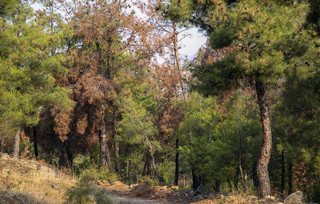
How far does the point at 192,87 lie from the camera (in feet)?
37.9

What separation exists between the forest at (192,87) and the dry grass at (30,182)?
212 inches

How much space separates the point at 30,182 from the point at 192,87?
655cm

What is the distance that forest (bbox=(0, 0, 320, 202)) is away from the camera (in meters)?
10.1

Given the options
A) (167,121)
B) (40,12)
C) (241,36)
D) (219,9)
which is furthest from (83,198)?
(40,12)

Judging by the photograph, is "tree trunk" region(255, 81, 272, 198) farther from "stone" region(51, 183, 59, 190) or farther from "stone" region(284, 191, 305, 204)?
"stone" region(51, 183, 59, 190)

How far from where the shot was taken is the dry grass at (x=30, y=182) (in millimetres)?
7336

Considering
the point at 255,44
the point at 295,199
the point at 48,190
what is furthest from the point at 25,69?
the point at 295,199

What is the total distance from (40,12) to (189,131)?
15.5 metres

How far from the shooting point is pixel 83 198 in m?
7.53

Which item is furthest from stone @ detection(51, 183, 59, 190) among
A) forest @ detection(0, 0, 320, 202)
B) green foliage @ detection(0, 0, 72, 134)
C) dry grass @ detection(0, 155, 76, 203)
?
green foliage @ detection(0, 0, 72, 134)

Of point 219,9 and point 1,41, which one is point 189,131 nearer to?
point 219,9

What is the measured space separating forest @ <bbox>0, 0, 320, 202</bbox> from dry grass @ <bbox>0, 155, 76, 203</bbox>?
212 inches

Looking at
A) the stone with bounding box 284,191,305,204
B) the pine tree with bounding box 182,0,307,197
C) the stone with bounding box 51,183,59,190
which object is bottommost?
the stone with bounding box 284,191,305,204

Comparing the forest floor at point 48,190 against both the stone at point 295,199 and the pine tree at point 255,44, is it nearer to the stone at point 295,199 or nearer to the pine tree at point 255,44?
the stone at point 295,199
